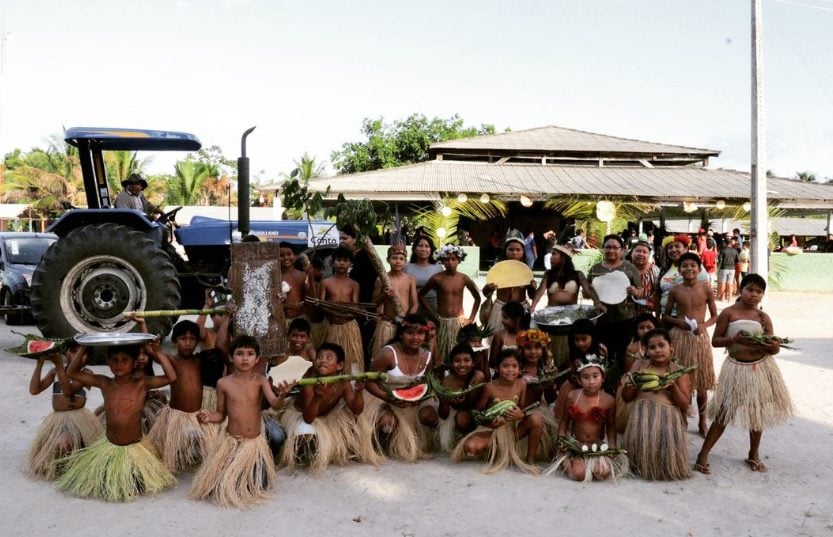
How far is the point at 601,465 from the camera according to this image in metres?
3.68

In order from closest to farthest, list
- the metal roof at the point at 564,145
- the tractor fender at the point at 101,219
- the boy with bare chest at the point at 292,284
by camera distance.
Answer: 1. the boy with bare chest at the point at 292,284
2. the tractor fender at the point at 101,219
3. the metal roof at the point at 564,145

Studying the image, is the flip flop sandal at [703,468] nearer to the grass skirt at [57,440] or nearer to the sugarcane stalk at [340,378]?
the sugarcane stalk at [340,378]

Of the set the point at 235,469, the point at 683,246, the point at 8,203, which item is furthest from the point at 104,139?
the point at 8,203

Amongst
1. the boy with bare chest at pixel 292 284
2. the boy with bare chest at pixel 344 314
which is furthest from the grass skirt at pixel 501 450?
the boy with bare chest at pixel 292 284

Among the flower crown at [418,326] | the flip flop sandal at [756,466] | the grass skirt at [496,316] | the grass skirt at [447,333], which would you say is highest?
the flower crown at [418,326]

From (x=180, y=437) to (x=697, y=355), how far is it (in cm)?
322

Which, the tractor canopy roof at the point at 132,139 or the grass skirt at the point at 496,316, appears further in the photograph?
the tractor canopy roof at the point at 132,139

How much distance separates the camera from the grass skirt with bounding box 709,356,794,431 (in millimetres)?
3795

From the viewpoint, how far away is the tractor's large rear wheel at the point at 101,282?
20.2 ft

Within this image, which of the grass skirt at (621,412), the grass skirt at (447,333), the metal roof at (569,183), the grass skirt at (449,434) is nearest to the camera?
the grass skirt at (621,412)

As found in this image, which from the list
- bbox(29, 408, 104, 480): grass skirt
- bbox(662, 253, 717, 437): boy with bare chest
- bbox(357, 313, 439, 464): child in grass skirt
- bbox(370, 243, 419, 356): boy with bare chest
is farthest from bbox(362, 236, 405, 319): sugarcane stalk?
bbox(29, 408, 104, 480): grass skirt

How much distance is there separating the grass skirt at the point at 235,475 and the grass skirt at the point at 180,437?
9.8 inches

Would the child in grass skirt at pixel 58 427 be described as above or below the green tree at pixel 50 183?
below

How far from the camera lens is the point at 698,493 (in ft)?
11.6
